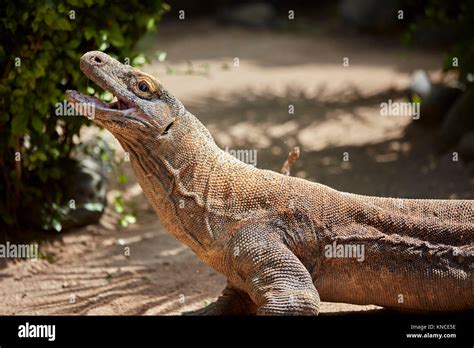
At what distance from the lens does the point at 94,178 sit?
8.36 m

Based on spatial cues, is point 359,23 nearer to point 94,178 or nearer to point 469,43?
point 469,43

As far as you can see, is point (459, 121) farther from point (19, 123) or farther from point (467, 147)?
point (19, 123)

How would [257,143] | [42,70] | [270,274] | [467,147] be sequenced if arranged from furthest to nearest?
[257,143]
[467,147]
[42,70]
[270,274]

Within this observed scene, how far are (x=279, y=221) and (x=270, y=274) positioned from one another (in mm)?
407

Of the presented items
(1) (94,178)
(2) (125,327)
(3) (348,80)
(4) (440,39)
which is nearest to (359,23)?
(4) (440,39)

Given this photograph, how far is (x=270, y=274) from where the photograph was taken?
5.02 meters

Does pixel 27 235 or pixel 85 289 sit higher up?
pixel 27 235

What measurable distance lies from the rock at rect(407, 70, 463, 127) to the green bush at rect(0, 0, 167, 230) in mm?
5148

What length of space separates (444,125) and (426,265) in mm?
6026

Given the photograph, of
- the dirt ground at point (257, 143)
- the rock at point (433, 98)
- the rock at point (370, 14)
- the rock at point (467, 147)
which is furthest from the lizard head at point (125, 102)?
the rock at point (370, 14)

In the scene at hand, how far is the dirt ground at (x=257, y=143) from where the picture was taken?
21.9ft

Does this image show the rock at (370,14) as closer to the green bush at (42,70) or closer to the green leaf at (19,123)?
the green bush at (42,70)

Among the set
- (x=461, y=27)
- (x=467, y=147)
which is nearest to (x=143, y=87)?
(x=467, y=147)

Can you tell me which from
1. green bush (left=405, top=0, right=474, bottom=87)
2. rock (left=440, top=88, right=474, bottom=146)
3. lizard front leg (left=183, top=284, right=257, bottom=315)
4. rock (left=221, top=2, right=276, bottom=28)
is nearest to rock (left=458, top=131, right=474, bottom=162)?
→ rock (left=440, top=88, right=474, bottom=146)
